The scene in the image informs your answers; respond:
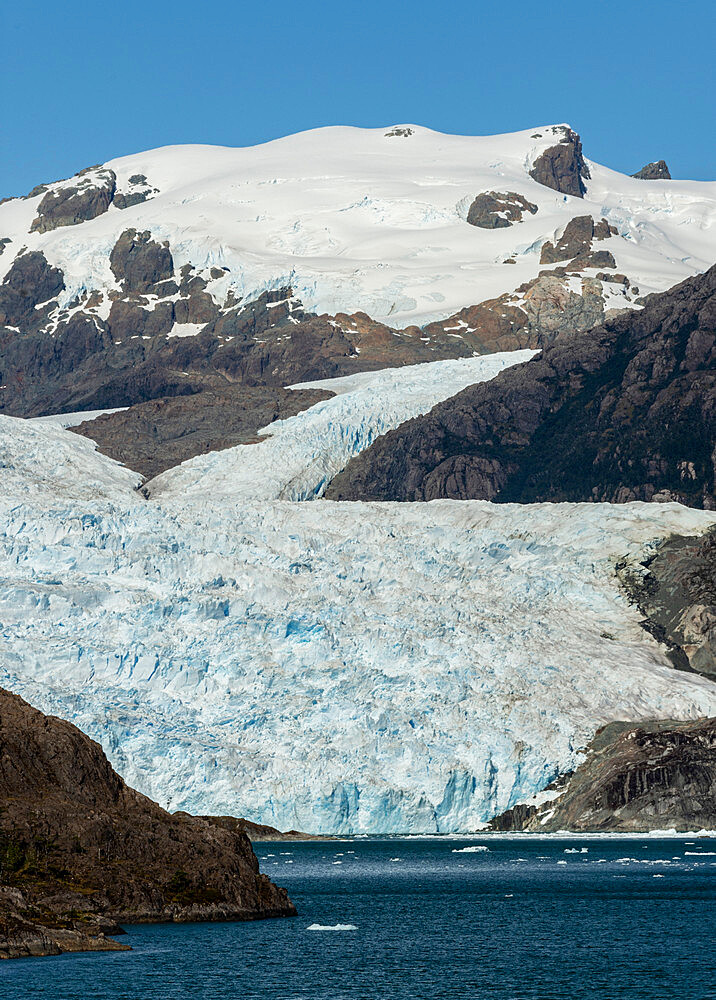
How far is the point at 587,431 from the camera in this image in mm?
144375

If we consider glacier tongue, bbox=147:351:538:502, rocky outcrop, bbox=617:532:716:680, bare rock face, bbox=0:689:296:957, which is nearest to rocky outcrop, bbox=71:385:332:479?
glacier tongue, bbox=147:351:538:502

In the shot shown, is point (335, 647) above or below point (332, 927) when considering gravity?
above

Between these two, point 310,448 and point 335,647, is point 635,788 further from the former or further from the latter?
point 310,448

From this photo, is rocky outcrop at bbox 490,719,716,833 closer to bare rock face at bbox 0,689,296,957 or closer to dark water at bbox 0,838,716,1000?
dark water at bbox 0,838,716,1000

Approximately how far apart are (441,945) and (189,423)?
12993 cm

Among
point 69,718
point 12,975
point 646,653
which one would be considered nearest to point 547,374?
point 646,653

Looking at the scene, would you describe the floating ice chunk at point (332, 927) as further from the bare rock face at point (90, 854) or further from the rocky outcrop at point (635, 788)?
the rocky outcrop at point (635, 788)

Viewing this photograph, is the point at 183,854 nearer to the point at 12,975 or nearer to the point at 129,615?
the point at 12,975

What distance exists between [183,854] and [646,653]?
51.7 m

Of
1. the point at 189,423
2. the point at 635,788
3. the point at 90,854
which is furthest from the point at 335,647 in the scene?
the point at 189,423

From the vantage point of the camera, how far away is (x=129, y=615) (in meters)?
81.8

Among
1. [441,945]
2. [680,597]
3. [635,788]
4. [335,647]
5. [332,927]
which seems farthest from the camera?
[680,597]

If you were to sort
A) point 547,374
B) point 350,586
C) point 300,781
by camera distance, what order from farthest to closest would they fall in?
1. point 547,374
2. point 350,586
3. point 300,781

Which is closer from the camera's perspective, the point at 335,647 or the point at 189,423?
the point at 335,647
